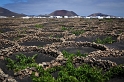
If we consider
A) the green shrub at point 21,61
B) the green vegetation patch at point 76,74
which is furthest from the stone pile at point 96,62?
the green shrub at point 21,61

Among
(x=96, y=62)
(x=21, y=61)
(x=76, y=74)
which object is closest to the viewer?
(x=76, y=74)

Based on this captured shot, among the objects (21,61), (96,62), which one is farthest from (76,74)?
(21,61)

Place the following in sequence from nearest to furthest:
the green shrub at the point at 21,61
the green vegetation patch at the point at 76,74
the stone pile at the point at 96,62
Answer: the green vegetation patch at the point at 76,74 < the stone pile at the point at 96,62 < the green shrub at the point at 21,61

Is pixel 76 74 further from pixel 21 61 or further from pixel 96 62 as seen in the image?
pixel 21 61

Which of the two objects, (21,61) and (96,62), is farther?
(21,61)

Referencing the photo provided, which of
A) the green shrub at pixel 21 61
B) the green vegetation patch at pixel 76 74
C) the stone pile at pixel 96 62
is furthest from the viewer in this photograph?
the green shrub at pixel 21 61

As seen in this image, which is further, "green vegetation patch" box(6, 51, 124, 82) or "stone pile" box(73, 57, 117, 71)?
"stone pile" box(73, 57, 117, 71)

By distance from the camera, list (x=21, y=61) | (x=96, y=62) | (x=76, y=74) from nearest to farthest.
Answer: (x=76, y=74) < (x=96, y=62) < (x=21, y=61)

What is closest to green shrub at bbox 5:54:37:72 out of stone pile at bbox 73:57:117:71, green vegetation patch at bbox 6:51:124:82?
green vegetation patch at bbox 6:51:124:82

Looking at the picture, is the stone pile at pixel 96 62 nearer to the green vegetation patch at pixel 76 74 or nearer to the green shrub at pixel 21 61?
the green vegetation patch at pixel 76 74

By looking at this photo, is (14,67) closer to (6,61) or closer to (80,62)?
(6,61)

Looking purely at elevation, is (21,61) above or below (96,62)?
below

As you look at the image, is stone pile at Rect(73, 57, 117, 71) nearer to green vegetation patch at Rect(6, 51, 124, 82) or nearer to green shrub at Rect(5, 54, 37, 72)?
green vegetation patch at Rect(6, 51, 124, 82)

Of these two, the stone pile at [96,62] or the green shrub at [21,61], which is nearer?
the stone pile at [96,62]
